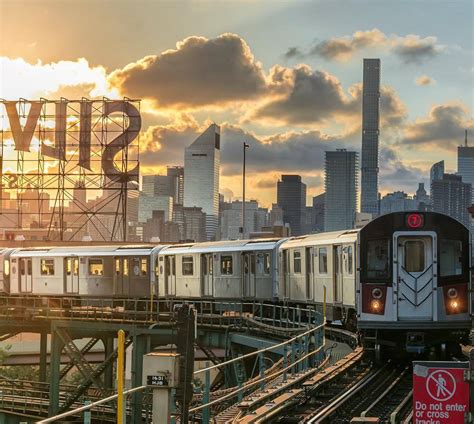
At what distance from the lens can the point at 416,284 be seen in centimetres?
1956

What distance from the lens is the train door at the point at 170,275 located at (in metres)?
40.7

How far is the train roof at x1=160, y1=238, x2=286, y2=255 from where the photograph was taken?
35188 millimetres

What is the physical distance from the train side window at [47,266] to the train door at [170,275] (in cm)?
779

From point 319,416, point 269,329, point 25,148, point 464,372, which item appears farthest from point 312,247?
point 25,148

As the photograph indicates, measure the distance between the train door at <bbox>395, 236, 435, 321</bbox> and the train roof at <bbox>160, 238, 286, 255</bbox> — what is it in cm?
1464

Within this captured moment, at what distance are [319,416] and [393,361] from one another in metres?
7.08

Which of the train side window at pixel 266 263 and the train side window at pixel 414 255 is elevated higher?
the train side window at pixel 414 255

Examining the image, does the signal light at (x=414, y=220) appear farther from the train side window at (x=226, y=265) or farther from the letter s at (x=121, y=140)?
the letter s at (x=121, y=140)

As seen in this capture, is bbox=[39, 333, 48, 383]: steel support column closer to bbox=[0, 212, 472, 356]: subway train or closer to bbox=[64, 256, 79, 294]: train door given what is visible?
bbox=[0, 212, 472, 356]: subway train

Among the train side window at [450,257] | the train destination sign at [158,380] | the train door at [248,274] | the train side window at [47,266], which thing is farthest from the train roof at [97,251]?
the train destination sign at [158,380]

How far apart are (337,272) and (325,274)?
5.24 ft

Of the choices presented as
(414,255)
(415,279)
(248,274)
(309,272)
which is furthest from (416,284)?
(248,274)

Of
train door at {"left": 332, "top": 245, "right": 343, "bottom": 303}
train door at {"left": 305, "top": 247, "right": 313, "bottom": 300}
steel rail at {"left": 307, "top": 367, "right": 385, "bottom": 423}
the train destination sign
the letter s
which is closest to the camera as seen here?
the train destination sign

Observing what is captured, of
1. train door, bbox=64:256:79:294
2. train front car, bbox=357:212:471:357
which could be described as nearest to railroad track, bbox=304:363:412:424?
train front car, bbox=357:212:471:357
